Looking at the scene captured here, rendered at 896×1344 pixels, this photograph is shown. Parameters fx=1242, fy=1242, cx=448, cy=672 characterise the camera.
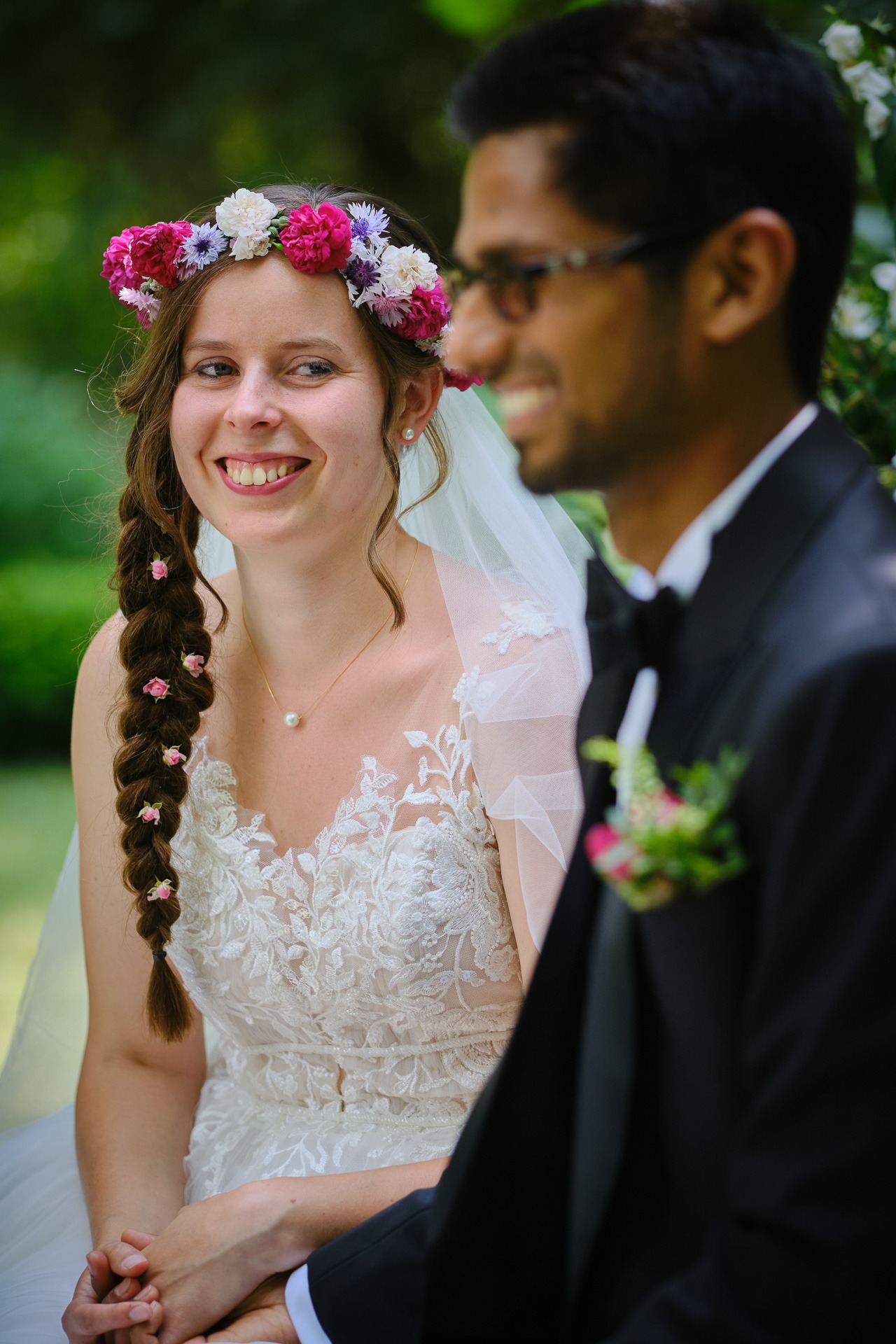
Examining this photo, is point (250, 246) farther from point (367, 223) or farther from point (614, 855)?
point (614, 855)

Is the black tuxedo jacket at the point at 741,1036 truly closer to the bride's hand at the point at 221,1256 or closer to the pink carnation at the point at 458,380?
the bride's hand at the point at 221,1256

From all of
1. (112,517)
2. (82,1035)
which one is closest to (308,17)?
(112,517)

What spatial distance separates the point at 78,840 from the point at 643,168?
1925mm

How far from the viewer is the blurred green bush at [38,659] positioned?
7293 mm

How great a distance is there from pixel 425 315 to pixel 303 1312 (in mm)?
1631

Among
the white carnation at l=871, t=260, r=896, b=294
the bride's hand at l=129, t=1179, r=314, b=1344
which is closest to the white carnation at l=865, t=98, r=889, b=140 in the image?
the white carnation at l=871, t=260, r=896, b=294

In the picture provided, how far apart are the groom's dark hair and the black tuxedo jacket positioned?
7.8 inches

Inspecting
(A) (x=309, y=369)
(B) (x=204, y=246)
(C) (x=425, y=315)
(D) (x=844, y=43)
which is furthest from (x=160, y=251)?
(D) (x=844, y=43)

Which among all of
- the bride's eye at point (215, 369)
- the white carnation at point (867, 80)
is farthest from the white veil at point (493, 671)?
the white carnation at point (867, 80)

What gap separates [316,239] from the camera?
7.09 feet

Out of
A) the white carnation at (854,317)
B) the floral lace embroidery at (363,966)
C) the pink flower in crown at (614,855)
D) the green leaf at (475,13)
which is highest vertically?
the green leaf at (475,13)

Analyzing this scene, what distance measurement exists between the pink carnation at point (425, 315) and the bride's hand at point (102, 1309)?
163 centimetres

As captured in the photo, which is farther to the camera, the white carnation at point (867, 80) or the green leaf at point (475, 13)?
the green leaf at point (475, 13)

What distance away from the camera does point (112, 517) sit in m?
2.66
